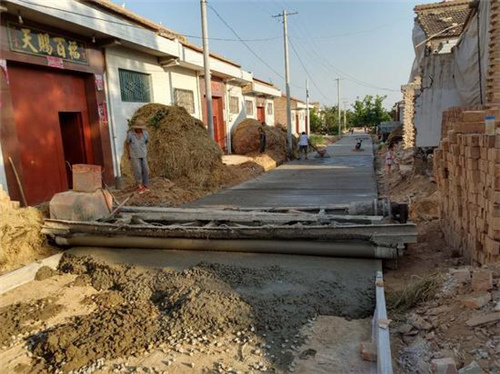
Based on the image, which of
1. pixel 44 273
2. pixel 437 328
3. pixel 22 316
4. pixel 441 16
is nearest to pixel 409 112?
pixel 441 16

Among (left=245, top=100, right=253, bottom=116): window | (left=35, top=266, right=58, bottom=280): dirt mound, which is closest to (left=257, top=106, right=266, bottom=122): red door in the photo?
(left=245, top=100, right=253, bottom=116): window

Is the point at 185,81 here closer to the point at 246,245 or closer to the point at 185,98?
the point at 185,98

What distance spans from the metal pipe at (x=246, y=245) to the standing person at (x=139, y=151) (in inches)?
131

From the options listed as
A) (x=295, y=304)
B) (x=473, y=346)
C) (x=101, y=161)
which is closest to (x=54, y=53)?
(x=101, y=161)

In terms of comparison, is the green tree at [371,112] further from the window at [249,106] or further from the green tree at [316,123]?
the window at [249,106]

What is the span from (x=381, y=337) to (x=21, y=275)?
13.2 ft

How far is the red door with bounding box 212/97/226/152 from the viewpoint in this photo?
17781 mm

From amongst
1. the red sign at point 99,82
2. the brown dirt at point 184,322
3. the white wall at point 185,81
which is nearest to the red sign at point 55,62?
the red sign at point 99,82

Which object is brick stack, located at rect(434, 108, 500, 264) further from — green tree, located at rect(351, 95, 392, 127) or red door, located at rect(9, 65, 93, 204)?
green tree, located at rect(351, 95, 392, 127)

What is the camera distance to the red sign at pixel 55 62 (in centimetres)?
799

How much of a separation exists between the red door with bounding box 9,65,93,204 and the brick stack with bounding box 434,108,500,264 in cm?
752

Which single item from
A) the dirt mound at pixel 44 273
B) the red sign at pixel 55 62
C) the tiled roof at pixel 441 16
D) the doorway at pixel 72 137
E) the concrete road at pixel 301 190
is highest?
the tiled roof at pixel 441 16

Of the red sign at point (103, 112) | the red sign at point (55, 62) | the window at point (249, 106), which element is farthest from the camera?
the window at point (249, 106)

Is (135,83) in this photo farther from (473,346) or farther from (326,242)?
(473,346)
